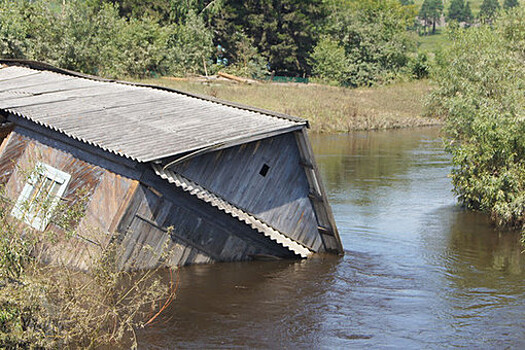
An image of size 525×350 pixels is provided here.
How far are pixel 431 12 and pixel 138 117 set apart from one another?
141m

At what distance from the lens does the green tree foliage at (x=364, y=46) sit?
57094 millimetres

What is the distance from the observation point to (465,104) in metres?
19.2

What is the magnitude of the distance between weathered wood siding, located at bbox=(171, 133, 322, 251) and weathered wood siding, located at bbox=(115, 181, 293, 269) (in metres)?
0.49

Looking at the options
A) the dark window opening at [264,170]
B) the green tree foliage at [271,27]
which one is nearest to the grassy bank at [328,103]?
the green tree foliage at [271,27]

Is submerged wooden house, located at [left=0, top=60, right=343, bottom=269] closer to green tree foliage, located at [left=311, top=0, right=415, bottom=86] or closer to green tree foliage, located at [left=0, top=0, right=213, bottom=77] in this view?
green tree foliage, located at [left=0, top=0, right=213, bottom=77]

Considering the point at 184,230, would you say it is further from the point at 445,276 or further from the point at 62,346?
the point at 445,276

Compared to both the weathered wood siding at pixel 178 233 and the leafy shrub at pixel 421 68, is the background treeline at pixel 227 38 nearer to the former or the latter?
the leafy shrub at pixel 421 68

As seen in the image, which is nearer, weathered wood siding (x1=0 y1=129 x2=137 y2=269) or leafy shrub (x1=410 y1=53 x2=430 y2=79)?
weathered wood siding (x1=0 y1=129 x2=137 y2=269)

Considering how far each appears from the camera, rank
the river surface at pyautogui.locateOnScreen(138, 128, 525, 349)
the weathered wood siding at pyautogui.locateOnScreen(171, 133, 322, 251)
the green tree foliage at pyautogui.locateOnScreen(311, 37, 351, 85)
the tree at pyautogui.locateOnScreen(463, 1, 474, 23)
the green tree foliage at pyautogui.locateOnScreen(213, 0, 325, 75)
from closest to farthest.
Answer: the river surface at pyautogui.locateOnScreen(138, 128, 525, 349) < the weathered wood siding at pyautogui.locateOnScreen(171, 133, 322, 251) < the green tree foliage at pyautogui.locateOnScreen(213, 0, 325, 75) < the green tree foliage at pyautogui.locateOnScreen(311, 37, 351, 85) < the tree at pyautogui.locateOnScreen(463, 1, 474, 23)

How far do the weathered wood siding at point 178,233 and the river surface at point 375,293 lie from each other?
34 cm

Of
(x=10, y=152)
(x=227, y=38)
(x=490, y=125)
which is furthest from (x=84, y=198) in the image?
(x=227, y=38)

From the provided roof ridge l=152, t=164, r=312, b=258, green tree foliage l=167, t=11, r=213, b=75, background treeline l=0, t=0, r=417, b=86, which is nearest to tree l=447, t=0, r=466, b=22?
background treeline l=0, t=0, r=417, b=86

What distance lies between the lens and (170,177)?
1217 centimetres

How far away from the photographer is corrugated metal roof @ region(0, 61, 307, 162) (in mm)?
12805
